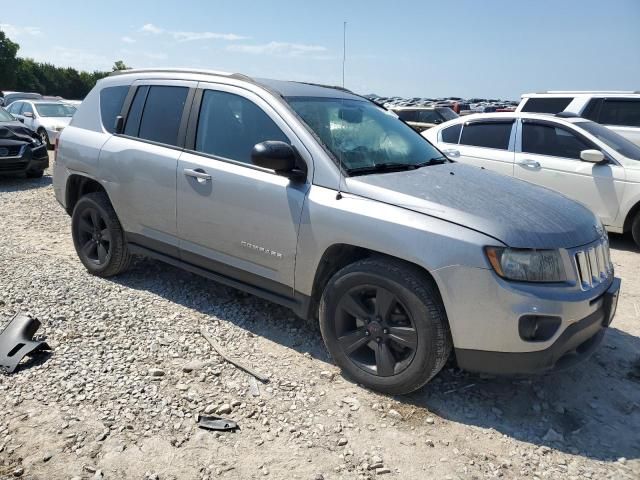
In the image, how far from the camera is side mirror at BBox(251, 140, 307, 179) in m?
3.18

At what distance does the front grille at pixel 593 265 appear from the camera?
2.84 m

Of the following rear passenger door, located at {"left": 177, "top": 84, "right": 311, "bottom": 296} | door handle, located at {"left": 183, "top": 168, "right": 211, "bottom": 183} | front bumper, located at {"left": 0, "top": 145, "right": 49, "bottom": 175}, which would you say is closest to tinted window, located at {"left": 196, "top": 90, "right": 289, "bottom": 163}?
rear passenger door, located at {"left": 177, "top": 84, "right": 311, "bottom": 296}

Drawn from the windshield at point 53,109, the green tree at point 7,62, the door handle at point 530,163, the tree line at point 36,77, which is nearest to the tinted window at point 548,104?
the door handle at point 530,163

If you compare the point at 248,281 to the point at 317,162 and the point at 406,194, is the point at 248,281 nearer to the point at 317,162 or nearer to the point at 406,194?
the point at 317,162

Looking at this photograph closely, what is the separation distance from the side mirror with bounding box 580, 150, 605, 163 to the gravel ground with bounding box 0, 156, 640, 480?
286 cm

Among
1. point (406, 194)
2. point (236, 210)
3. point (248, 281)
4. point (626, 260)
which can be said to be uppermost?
point (406, 194)

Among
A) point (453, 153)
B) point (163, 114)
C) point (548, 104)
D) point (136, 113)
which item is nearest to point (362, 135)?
point (163, 114)

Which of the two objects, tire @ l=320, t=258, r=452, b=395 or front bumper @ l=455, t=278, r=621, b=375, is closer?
front bumper @ l=455, t=278, r=621, b=375

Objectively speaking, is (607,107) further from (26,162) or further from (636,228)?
(26,162)

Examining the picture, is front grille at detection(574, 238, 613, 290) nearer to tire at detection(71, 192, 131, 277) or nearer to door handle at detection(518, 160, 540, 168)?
tire at detection(71, 192, 131, 277)

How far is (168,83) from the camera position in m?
4.23

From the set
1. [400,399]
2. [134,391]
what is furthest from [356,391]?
[134,391]

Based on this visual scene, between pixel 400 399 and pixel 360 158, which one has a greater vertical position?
pixel 360 158

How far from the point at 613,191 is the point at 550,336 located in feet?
15.0
